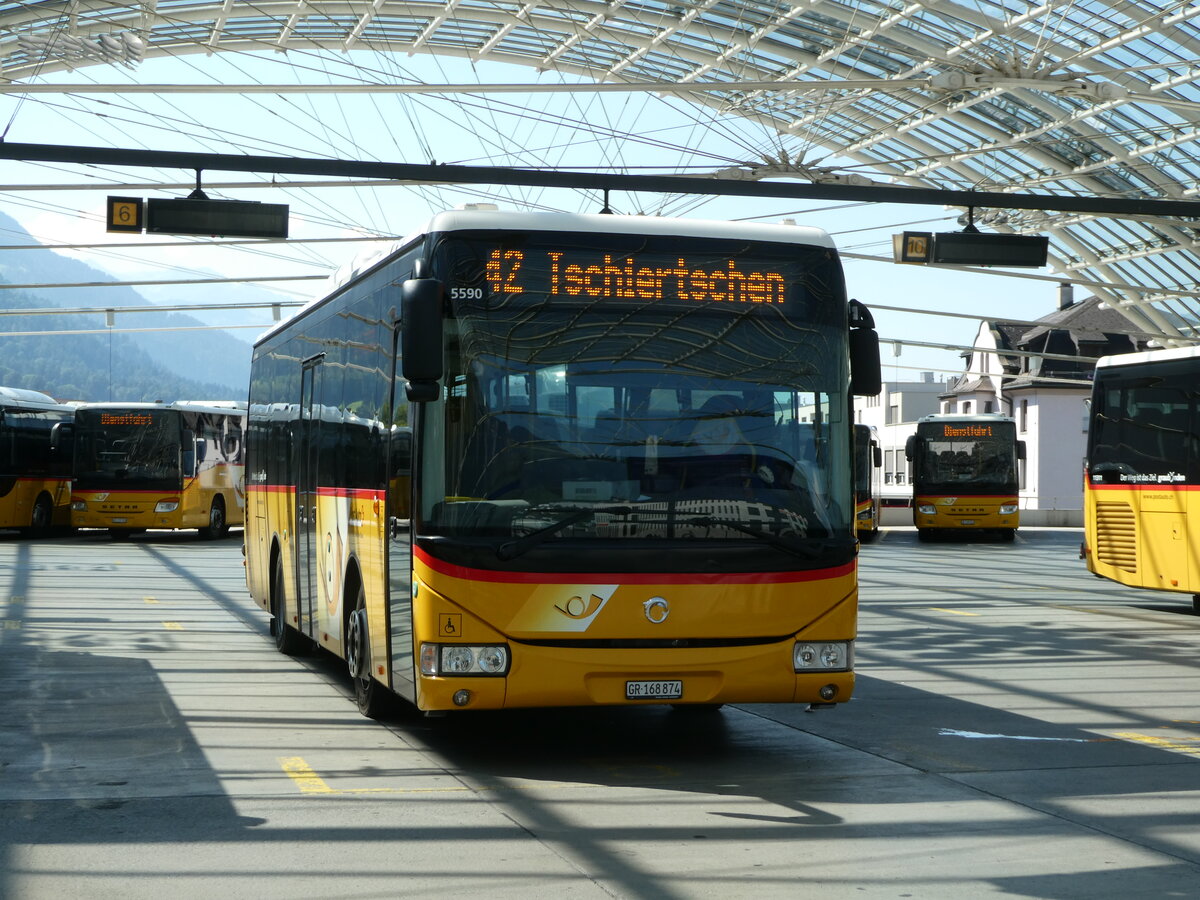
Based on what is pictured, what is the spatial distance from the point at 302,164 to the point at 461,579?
31.0ft

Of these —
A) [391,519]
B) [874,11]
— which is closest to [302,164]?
[391,519]

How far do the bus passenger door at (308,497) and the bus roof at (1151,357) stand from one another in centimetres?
1137

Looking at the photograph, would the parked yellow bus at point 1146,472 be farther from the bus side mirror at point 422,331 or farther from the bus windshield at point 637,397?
the bus side mirror at point 422,331

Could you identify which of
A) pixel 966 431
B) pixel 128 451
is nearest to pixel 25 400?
pixel 128 451

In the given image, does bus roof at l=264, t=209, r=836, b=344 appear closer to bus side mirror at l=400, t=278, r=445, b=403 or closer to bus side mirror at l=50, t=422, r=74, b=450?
bus side mirror at l=400, t=278, r=445, b=403

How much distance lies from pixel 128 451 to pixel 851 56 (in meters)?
19.3

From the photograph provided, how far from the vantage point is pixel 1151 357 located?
2036 centimetres

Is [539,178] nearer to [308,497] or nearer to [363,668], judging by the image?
[308,497]

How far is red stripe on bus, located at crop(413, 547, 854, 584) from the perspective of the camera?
27.9ft

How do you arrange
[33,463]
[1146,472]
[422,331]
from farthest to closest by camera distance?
[33,463] → [1146,472] → [422,331]

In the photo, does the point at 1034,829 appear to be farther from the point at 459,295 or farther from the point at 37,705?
the point at 37,705

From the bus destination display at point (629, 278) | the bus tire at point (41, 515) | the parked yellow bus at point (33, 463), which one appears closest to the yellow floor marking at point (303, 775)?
the bus destination display at point (629, 278)

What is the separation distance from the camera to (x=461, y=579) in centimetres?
852

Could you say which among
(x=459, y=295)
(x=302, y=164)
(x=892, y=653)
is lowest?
(x=892, y=653)
